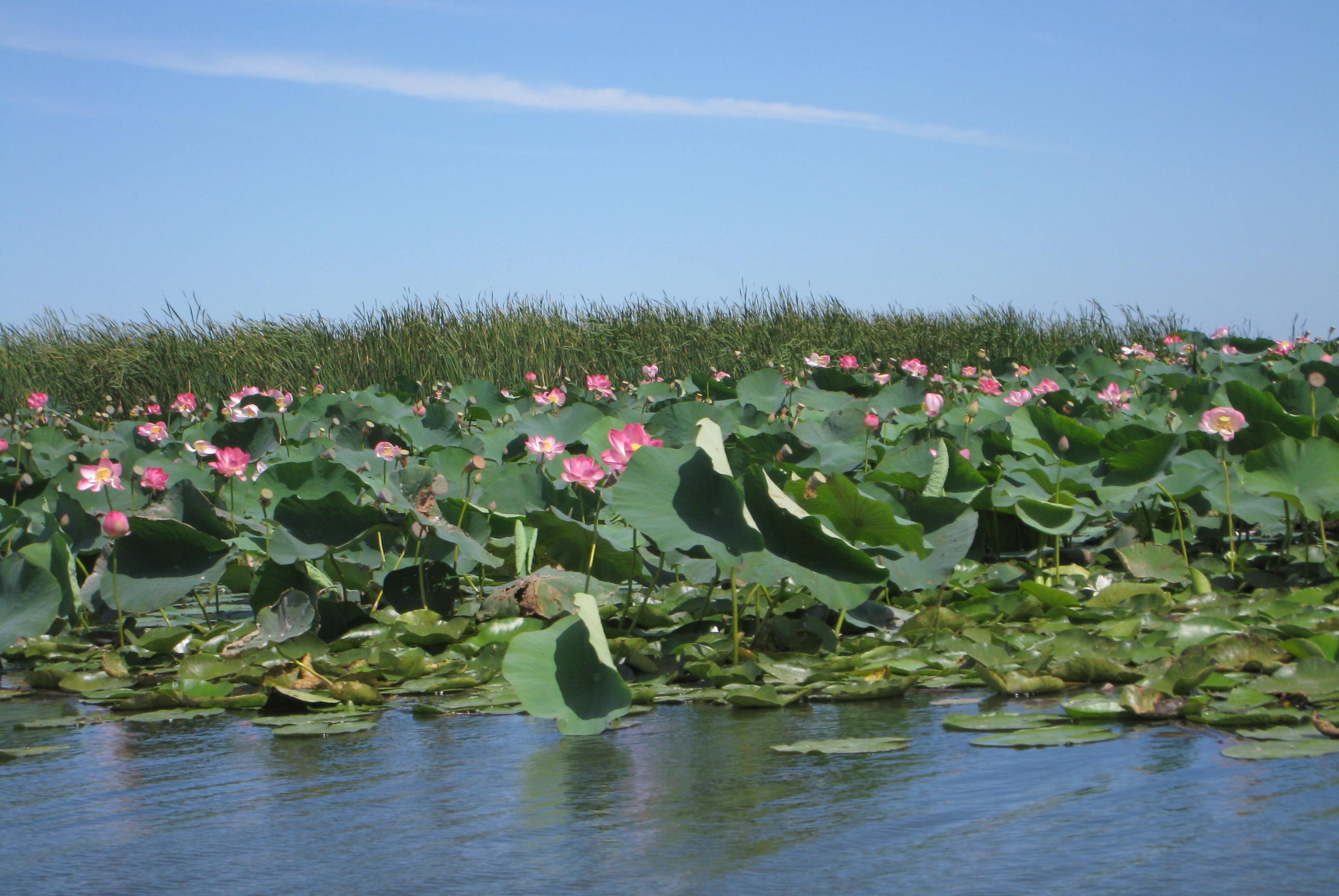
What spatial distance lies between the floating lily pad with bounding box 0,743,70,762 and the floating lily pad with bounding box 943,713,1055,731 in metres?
1.40

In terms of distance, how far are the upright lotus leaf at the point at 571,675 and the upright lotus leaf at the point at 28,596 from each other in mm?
1062

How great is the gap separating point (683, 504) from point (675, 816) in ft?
2.37

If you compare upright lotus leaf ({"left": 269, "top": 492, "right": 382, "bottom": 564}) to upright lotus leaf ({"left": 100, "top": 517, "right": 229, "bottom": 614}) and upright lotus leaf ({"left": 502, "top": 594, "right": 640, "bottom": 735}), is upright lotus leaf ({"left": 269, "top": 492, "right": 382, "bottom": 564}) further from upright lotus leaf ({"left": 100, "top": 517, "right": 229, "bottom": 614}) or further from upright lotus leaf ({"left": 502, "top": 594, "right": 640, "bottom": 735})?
upright lotus leaf ({"left": 502, "top": 594, "right": 640, "bottom": 735})

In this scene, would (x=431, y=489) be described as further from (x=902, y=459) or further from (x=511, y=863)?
(x=511, y=863)

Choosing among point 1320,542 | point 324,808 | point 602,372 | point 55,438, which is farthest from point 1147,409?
point 602,372

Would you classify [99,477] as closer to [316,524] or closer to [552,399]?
[316,524]

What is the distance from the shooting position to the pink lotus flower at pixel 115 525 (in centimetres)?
228

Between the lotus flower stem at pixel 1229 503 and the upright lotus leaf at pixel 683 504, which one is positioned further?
the lotus flower stem at pixel 1229 503

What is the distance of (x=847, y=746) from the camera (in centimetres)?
157

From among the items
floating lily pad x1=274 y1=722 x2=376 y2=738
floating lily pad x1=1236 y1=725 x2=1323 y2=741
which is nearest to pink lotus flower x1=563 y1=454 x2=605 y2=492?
floating lily pad x1=274 y1=722 x2=376 y2=738

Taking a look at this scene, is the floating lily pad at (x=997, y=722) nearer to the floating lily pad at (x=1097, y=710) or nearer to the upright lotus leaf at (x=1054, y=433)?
the floating lily pad at (x=1097, y=710)

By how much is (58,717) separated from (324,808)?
3.14ft

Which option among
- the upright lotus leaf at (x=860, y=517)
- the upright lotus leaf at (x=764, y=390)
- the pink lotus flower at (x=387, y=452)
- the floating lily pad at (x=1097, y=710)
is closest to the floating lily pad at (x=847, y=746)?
the floating lily pad at (x=1097, y=710)

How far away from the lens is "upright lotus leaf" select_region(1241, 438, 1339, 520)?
8.33 feet
